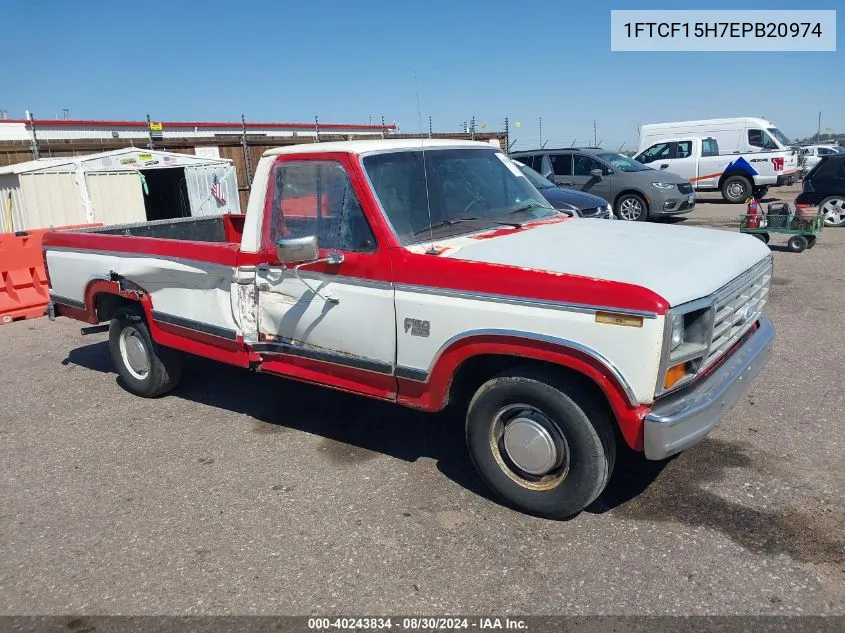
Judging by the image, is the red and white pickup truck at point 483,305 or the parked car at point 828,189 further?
the parked car at point 828,189

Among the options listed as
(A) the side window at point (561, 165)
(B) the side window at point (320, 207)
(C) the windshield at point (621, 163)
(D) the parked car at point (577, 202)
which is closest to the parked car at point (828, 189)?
(C) the windshield at point (621, 163)

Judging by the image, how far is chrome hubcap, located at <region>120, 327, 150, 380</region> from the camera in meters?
5.63

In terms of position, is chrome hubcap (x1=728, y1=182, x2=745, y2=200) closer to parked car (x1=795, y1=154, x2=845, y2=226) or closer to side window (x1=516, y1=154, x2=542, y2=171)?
parked car (x1=795, y1=154, x2=845, y2=226)

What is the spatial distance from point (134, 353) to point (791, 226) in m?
10.3

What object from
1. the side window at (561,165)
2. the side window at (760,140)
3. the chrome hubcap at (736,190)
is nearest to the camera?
the side window at (561,165)

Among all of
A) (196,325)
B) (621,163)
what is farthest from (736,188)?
(196,325)

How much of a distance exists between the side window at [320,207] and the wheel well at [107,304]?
211 centimetres

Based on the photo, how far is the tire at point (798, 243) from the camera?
11.3m

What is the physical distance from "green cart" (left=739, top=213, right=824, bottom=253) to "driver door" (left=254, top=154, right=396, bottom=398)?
939 cm

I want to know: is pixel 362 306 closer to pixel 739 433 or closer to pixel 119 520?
pixel 119 520

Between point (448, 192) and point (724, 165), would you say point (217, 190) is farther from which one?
point (724, 165)

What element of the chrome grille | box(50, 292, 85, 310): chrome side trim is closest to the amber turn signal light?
the chrome grille

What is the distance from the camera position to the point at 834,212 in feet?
45.0

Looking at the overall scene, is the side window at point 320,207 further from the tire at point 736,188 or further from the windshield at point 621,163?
the tire at point 736,188
